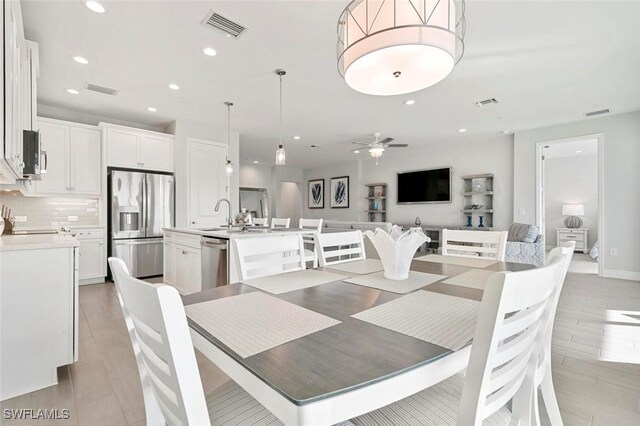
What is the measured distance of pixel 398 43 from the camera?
1183mm

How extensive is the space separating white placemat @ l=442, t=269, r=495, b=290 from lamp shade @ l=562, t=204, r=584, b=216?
26.0ft

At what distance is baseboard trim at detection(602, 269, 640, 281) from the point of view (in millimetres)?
4548

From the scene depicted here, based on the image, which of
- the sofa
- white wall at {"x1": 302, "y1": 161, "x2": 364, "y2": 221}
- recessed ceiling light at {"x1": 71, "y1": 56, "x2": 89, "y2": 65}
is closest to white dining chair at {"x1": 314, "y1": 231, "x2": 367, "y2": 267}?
recessed ceiling light at {"x1": 71, "y1": 56, "x2": 89, "y2": 65}

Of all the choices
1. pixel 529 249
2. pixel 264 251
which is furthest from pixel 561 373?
pixel 529 249

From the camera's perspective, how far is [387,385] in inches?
24.5

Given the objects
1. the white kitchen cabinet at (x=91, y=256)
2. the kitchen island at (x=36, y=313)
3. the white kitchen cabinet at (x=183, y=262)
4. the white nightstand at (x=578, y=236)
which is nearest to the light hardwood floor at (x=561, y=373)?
the kitchen island at (x=36, y=313)

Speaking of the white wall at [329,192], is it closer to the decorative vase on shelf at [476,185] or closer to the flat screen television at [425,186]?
the flat screen television at [425,186]

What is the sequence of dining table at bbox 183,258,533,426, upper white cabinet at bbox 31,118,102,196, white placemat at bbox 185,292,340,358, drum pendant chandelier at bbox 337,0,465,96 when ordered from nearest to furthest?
dining table at bbox 183,258,533,426, white placemat at bbox 185,292,340,358, drum pendant chandelier at bbox 337,0,465,96, upper white cabinet at bbox 31,118,102,196

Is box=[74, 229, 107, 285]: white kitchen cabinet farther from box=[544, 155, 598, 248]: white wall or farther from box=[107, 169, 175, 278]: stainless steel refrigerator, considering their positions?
box=[544, 155, 598, 248]: white wall

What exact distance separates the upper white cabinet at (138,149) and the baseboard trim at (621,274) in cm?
737

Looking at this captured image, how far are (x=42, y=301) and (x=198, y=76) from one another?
2594 mm

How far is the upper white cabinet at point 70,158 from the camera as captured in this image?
4.00 m

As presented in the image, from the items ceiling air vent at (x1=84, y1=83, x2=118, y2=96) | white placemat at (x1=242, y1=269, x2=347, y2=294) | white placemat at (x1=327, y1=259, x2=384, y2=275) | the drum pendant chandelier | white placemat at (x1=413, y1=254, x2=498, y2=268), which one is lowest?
white placemat at (x1=242, y1=269, x2=347, y2=294)

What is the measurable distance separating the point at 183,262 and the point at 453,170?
598 cm
